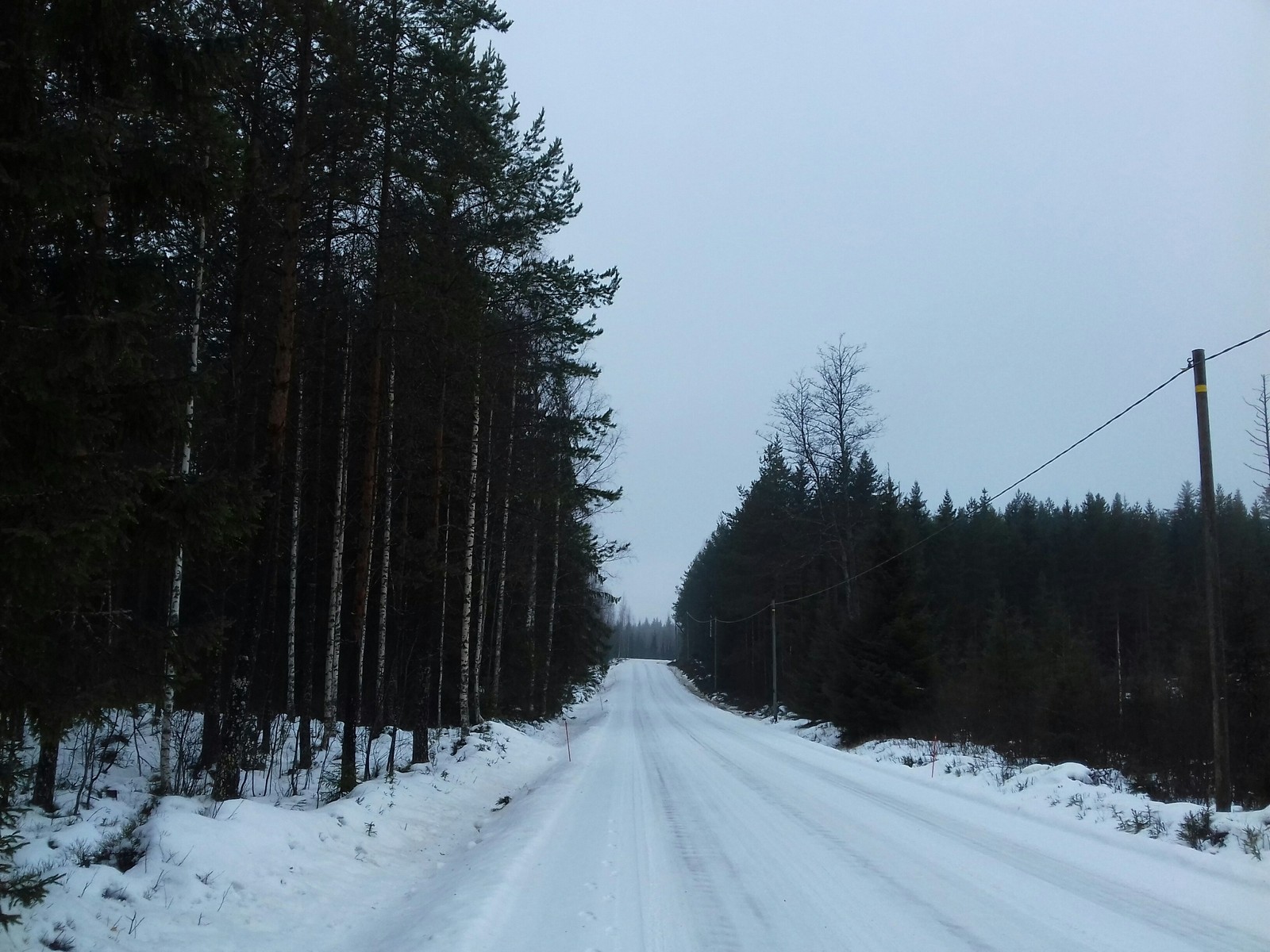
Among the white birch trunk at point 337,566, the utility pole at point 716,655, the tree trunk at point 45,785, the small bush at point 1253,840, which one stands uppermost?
the white birch trunk at point 337,566

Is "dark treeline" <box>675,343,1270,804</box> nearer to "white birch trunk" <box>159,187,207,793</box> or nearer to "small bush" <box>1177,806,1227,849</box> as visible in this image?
"small bush" <box>1177,806,1227,849</box>

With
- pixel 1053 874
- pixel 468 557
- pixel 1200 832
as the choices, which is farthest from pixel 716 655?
pixel 1053 874

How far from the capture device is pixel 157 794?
29.2ft

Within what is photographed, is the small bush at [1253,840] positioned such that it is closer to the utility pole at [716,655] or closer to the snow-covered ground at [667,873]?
the snow-covered ground at [667,873]

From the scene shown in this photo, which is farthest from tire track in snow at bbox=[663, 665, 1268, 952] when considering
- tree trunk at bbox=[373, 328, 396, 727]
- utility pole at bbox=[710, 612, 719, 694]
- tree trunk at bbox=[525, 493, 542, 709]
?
utility pole at bbox=[710, 612, 719, 694]

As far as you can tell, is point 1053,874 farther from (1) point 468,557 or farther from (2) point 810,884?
(1) point 468,557

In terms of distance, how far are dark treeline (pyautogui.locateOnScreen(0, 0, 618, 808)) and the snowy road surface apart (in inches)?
117

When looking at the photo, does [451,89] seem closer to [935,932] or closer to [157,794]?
[157,794]

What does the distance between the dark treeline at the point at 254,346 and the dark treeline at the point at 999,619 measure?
12039 mm

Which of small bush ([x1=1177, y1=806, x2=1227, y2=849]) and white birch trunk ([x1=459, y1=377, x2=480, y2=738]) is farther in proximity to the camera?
white birch trunk ([x1=459, y1=377, x2=480, y2=738])

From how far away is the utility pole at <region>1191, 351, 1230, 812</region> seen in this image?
11.1m

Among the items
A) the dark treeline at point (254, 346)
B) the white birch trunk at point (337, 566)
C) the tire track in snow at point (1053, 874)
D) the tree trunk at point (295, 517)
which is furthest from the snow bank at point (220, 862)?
the tree trunk at point (295, 517)

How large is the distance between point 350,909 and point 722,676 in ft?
234

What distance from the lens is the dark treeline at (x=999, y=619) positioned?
17.2 m
